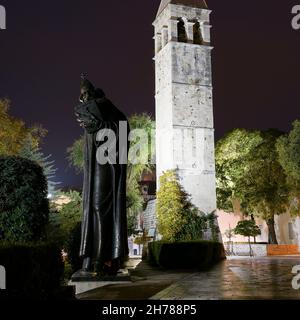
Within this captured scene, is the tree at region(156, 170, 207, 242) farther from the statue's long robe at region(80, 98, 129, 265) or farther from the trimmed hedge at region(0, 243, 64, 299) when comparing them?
the trimmed hedge at region(0, 243, 64, 299)

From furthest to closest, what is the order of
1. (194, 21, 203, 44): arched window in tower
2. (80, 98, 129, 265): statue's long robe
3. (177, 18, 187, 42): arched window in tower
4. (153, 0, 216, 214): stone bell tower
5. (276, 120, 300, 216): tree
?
(194, 21, 203, 44): arched window in tower
(177, 18, 187, 42): arched window in tower
(276, 120, 300, 216): tree
(153, 0, 216, 214): stone bell tower
(80, 98, 129, 265): statue's long robe

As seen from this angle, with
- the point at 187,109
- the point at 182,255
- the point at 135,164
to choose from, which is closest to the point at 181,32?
the point at 187,109

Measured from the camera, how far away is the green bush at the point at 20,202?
28.3 feet

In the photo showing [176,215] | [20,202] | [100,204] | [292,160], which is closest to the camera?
[100,204]

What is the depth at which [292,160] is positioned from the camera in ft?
96.4

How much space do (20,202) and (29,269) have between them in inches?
121

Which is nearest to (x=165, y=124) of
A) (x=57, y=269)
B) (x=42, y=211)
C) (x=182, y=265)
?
(x=182, y=265)

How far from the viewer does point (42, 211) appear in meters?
9.16

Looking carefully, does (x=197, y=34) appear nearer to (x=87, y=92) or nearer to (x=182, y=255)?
(x=182, y=255)

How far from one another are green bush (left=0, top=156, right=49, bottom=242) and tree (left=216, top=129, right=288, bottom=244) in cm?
2668

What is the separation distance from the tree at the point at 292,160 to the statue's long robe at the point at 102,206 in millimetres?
23354

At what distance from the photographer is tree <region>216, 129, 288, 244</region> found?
33844 millimetres

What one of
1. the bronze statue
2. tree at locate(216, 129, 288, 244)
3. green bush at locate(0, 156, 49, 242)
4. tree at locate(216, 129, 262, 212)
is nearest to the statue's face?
the bronze statue
